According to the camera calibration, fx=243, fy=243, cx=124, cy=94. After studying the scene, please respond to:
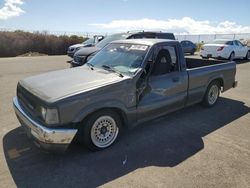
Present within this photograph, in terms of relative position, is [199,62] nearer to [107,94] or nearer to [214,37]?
[107,94]

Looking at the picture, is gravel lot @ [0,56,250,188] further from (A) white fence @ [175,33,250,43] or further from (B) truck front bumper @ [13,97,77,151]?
(A) white fence @ [175,33,250,43]

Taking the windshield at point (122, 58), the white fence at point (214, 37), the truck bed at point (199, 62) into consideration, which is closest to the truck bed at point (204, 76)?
the truck bed at point (199, 62)

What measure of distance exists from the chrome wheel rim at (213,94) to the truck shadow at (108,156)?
1.05 meters

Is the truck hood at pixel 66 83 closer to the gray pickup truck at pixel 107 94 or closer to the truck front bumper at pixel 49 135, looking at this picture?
the gray pickup truck at pixel 107 94

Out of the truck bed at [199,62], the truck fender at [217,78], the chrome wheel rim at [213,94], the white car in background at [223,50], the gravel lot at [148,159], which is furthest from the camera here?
the white car in background at [223,50]

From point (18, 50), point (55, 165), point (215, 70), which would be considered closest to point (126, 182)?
point (55, 165)

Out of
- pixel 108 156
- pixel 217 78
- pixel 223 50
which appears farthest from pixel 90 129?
pixel 223 50

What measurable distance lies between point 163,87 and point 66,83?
1809 mm

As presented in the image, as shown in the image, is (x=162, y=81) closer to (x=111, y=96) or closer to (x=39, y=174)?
(x=111, y=96)

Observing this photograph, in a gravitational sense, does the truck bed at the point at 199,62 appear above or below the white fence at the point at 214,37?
below

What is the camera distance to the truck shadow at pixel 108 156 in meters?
3.26

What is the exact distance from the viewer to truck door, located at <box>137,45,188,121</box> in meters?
4.35

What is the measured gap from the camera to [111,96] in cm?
378

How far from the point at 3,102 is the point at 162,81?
4293mm
